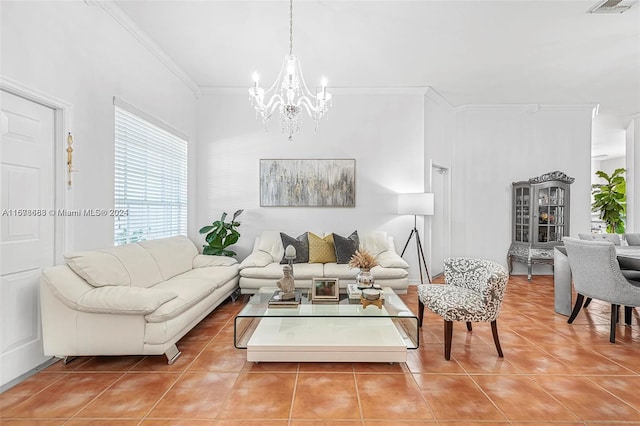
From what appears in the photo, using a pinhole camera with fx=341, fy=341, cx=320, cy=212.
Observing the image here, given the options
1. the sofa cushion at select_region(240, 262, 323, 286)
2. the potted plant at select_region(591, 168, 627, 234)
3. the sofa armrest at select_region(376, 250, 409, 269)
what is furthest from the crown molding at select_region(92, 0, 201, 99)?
the potted plant at select_region(591, 168, 627, 234)

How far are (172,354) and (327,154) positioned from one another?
11.1 ft

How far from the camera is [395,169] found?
16.6 ft

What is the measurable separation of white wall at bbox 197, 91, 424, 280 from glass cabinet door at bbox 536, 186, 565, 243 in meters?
2.09

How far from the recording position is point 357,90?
5008mm

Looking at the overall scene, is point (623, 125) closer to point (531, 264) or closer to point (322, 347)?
point (531, 264)

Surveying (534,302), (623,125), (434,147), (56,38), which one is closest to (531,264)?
(534,302)

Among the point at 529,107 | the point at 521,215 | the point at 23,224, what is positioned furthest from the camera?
the point at 529,107

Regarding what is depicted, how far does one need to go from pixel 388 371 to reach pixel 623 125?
294 inches

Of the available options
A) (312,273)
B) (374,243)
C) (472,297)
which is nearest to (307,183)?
(374,243)

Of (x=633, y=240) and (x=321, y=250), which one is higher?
(x=633, y=240)

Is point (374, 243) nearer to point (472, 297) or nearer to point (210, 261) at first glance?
point (472, 297)

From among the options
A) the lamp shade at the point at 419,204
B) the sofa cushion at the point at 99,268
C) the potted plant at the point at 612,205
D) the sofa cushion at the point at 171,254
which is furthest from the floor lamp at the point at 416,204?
the potted plant at the point at 612,205

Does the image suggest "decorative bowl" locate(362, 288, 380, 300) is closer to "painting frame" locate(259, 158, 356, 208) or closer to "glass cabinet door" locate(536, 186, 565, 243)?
"painting frame" locate(259, 158, 356, 208)

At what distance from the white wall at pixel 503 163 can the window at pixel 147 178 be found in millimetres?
4417
